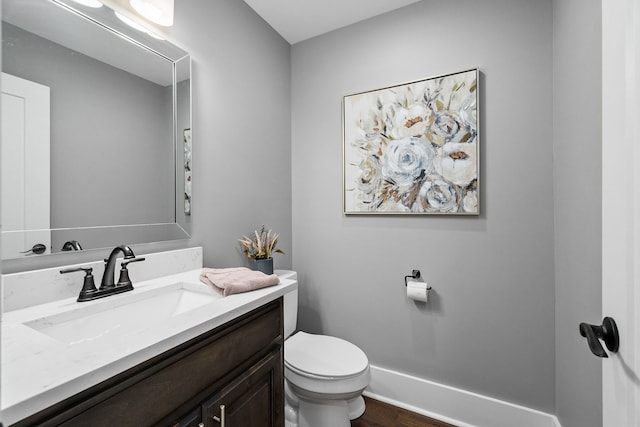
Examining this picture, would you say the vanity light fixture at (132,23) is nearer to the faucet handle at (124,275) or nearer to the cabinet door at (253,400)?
the faucet handle at (124,275)

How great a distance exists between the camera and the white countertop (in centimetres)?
58

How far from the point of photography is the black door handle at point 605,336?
70 centimetres

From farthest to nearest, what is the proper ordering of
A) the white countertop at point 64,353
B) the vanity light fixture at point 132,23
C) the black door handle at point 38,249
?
1. the vanity light fixture at point 132,23
2. the black door handle at point 38,249
3. the white countertop at point 64,353

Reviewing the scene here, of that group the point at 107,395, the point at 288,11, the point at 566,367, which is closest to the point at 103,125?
the point at 107,395

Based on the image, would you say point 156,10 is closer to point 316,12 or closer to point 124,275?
point 316,12

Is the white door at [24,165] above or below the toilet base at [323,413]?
above

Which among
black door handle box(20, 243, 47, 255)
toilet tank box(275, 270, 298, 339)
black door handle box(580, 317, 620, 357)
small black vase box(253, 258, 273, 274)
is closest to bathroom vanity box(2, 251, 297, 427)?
black door handle box(20, 243, 47, 255)

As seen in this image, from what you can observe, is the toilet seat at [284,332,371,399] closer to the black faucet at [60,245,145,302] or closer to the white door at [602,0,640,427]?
the black faucet at [60,245,145,302]

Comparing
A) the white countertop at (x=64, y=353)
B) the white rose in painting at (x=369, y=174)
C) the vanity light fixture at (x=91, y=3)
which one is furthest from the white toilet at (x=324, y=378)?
the vanity light fixture at (x=91, y=3)

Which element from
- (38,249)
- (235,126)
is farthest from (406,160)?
(38,249)

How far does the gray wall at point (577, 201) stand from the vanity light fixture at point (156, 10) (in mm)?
1644

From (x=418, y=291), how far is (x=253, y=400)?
1.08 metres

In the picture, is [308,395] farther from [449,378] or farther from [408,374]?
[449,378]

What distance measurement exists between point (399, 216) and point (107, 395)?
1.63m
